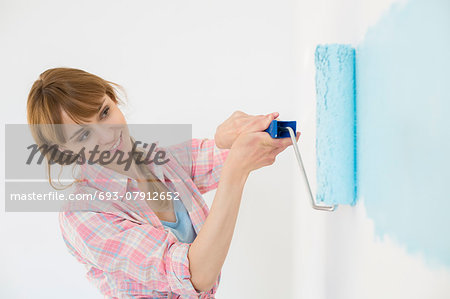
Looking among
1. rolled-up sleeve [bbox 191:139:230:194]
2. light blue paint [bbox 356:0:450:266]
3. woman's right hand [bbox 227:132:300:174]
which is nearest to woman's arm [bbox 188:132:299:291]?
woman's right hand [bbox 227:132:300:174]

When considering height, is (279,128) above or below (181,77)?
below

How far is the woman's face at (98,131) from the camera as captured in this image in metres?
0.77

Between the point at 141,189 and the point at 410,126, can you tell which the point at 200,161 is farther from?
the point at 410,126

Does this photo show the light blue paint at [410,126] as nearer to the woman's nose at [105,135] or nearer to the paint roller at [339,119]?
the paint roller at [339,119]

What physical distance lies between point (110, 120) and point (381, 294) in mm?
633

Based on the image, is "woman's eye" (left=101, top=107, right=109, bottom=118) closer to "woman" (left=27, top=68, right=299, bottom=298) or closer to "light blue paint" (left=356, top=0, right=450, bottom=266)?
"woman" (left=27, top=68, right=299, bottom=298)

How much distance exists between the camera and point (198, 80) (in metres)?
1.33

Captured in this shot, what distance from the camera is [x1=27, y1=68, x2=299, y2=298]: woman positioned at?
58cm

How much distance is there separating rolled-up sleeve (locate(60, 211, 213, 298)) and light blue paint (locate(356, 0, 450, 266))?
1.16 ft

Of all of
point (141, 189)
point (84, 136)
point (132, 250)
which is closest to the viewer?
point (132, 250)

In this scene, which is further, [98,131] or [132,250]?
[98,131]

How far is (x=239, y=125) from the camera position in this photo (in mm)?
669

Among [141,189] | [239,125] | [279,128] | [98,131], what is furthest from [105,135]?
[279,128]

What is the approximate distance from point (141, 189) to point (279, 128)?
48 cm
